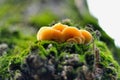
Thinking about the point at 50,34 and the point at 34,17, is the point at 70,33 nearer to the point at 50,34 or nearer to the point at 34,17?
the point at 50,34

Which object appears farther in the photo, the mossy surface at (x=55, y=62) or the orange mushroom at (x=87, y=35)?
the orange mushroom at (x=87, y=35)

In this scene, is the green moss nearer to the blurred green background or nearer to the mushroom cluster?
the blurred green background

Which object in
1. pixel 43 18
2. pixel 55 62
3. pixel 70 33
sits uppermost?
pixel 43 18

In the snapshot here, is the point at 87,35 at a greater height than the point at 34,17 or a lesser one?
lesser

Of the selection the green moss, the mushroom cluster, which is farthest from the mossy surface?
the green moss

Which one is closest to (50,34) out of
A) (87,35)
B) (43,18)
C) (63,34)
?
(63,34)

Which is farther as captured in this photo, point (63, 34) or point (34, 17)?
point (34, 17)

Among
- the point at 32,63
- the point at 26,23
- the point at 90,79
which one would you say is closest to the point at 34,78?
the point at 32,63

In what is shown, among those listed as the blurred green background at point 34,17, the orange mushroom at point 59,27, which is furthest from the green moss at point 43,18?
the orange mushroom at point 59,27

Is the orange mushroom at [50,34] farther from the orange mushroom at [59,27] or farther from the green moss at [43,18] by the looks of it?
the green moss at [43,18]
